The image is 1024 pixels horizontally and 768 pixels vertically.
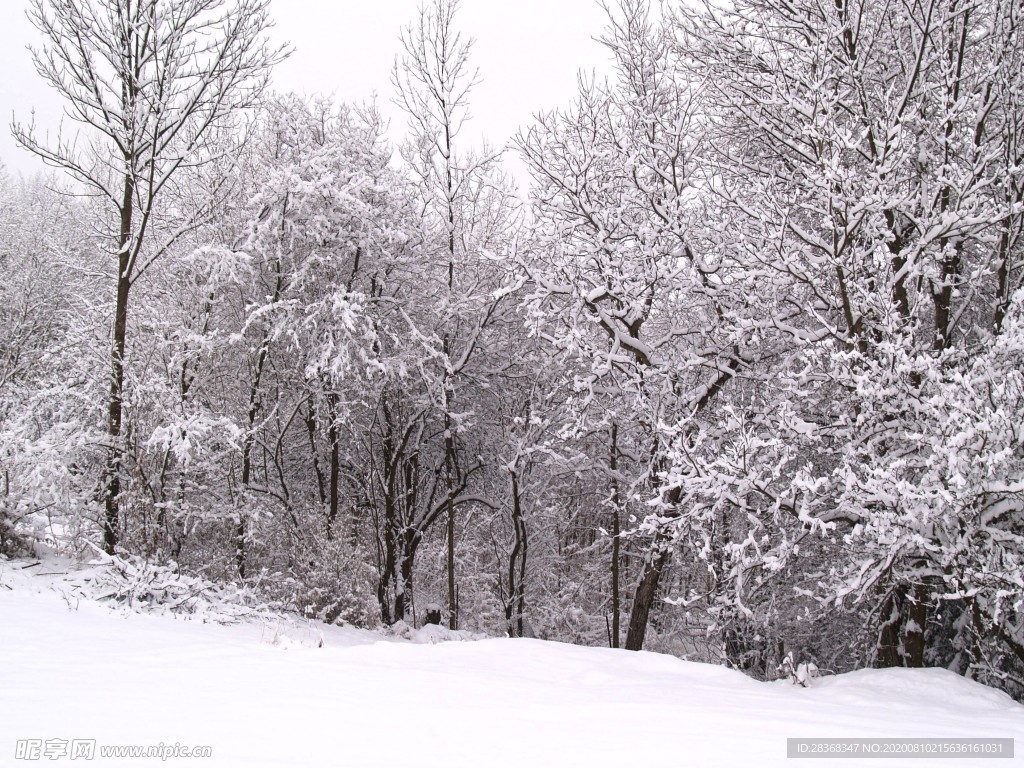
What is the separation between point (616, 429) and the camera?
12.6 meters

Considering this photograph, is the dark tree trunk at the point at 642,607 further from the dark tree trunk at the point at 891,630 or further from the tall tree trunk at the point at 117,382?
the tall tree trunk at the point at 117,382

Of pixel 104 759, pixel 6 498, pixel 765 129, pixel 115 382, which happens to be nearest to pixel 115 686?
pixel 104 759

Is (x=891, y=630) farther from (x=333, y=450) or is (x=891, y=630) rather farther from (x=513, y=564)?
(x=333, y=450)

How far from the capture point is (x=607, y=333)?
10703 millimetres

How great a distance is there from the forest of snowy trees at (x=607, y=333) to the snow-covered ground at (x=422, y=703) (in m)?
1.32

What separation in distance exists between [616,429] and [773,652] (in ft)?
16.6

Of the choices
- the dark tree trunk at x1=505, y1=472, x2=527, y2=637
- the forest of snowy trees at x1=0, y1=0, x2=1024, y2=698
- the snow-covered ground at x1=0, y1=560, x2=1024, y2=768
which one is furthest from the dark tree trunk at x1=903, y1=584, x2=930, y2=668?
the dark tree trunk at x1=505, y1=472, x2=527, y2=637

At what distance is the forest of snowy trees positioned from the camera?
19.6 ft

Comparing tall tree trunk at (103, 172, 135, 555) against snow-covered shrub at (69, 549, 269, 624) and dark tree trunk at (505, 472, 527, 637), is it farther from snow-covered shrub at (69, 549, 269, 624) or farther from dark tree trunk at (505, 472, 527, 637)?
dark tree trunk at (505, 472, 527, 637)

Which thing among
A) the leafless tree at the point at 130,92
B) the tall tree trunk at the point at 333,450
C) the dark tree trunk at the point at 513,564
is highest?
the leafless tree at the point at 130,92

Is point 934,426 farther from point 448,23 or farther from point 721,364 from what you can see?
point 448,23

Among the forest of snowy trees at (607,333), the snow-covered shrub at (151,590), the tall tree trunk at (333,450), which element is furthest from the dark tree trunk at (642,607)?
the tall tree trunk at (333,450)

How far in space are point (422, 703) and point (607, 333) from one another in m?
8.02

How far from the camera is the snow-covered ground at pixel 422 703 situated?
268 cm
